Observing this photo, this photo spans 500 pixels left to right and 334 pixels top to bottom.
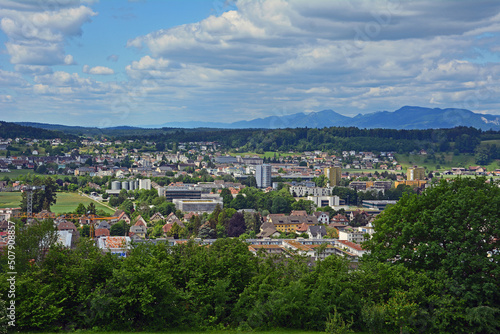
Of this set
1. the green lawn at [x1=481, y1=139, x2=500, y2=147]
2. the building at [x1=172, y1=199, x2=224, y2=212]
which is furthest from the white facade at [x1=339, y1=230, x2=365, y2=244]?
the green lawn at [x1=481, y1=139, x2=500, y2=147]

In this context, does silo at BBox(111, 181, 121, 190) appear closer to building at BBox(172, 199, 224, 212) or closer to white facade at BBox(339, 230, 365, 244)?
building at BBox(172, 199, 224, 212)

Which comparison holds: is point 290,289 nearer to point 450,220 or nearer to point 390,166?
point 450,220

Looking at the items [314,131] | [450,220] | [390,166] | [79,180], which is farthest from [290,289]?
[314,131]

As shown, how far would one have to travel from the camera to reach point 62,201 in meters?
53.5

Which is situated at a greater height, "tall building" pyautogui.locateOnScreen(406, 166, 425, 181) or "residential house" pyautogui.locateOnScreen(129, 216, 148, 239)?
"tall building" pyautogui.locateOnScreen(406, 166, 425, 181)

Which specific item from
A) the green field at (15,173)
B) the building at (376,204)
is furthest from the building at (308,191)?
the green field at (15,173)

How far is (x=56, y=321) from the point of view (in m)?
10.5

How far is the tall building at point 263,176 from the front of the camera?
79562mm

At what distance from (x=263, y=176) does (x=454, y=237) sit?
68.4 metres

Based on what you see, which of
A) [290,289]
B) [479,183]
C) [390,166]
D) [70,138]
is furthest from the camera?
[70,138]

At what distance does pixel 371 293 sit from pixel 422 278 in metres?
1.09

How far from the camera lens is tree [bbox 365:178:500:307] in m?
11.1

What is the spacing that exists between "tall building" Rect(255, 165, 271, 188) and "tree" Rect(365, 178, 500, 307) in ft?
218

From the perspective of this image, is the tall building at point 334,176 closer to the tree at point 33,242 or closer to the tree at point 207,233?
the tree at point 207,233
